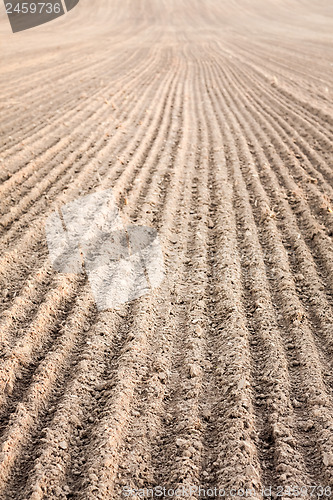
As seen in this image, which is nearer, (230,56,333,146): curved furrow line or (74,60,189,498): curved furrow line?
(74,60,189,498): curved furrow line

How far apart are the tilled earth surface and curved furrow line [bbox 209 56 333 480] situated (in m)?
0.01

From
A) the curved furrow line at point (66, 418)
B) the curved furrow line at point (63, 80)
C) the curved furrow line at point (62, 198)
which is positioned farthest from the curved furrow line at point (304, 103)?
the curved furrow line at point (66, 418)

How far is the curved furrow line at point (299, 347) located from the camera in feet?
7.61

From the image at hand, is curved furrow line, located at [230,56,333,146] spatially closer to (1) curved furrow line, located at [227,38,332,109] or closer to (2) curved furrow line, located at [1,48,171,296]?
(1) curved furrow line, located at [227,38,332,109]

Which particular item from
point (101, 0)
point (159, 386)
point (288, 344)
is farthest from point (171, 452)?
point (101, 0)

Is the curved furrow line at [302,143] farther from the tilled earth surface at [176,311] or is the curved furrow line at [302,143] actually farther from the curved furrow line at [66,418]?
the curved furrow line at [66,418]

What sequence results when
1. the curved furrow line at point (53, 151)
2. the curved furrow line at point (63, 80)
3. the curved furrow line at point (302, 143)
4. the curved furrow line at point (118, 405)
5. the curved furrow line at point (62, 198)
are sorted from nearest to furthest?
the curved furrow line at point (118, 405) → the curved furrow line at point (62, 198) → the curved furrow line at point (53, 151) → the curved furrow line at point (302, 143) → the curved furrow line at point (63, 80)

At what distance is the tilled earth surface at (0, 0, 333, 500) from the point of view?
2186mm

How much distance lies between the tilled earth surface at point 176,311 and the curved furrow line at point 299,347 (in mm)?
13

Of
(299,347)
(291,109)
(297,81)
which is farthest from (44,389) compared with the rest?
(297,81)

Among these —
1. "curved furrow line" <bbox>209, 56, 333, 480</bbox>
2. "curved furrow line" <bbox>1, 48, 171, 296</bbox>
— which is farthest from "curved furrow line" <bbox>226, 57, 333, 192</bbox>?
"curved furrow line" <bbox>1, 48, 171, 296</bbox>

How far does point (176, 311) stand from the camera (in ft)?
10.7

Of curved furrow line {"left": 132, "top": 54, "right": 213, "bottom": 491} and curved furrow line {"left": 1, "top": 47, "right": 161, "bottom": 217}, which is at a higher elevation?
curved furrow line {"left": 1, "top": 47, "right": 161, "bottom": 217}

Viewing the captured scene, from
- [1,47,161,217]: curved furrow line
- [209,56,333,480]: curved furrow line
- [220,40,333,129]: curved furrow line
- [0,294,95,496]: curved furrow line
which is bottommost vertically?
[209,56,333,480]: curved furrow line
